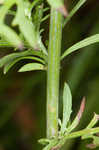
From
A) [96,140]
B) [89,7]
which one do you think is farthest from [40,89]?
[96,140]

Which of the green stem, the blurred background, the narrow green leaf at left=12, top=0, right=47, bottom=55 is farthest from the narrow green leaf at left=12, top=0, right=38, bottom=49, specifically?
the blurred background

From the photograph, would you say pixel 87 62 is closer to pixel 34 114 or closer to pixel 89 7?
pixel 89 7

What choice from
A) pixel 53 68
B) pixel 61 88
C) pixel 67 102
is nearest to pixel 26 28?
pixel 53 68

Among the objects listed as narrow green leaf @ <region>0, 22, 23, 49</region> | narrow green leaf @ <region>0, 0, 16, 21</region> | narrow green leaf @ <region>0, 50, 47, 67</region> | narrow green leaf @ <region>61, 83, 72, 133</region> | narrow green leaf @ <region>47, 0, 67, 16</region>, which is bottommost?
narrow green leaf @ <region>61, 83, 72, 133</region>

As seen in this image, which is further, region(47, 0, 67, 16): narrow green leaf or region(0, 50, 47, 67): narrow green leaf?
region(0, 50, 47, 67): narrow green leaf

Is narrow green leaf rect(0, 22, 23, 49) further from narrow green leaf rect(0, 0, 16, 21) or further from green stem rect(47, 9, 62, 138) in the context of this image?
green stem rect(47, 9, 62, 138)

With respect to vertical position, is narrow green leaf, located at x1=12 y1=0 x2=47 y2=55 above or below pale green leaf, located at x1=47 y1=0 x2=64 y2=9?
below
